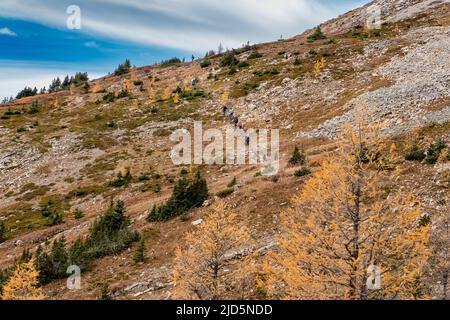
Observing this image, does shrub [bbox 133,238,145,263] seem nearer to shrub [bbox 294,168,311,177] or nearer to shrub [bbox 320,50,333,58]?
shrub [bbox 294,168,311,177]

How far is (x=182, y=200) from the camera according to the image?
91.9 feet

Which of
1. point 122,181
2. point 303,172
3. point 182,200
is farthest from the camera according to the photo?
point 122,181

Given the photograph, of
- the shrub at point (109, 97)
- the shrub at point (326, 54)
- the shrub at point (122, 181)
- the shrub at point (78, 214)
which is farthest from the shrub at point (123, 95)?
the shrub at point (78, 214)

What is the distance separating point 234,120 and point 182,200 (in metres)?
26.0

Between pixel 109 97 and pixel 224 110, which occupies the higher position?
pixel 109 97

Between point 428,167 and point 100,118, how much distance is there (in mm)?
55678

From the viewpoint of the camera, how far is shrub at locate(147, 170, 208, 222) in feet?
90.1

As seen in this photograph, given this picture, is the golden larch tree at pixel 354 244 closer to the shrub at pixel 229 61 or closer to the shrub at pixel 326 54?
the shrub at pixel 326 54

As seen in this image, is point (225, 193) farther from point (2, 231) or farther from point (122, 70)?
point (122, 70)

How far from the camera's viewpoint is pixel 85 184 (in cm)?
4394

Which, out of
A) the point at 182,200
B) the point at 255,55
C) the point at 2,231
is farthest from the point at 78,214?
the point at 255,55

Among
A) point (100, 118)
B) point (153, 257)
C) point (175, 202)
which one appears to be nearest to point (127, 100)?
point (100, 118)

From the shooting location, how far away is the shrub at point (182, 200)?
27453mm
